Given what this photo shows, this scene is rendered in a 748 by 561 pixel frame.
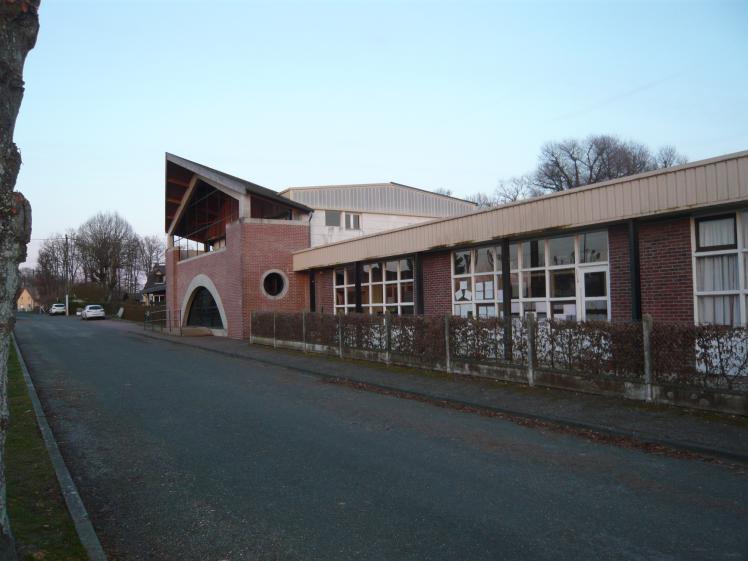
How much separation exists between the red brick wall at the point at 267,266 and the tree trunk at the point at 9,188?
2157 cm

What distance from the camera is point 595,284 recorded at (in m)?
12.1

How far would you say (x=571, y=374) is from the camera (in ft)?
32.2

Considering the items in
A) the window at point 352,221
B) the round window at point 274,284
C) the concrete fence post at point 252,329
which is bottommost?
the concrete fence post at point 252,329

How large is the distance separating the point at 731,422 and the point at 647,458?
6.23ft

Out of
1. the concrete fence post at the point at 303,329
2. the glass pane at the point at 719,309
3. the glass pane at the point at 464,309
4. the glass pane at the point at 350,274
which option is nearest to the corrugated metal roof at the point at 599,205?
the glass pane at the point at 719,309

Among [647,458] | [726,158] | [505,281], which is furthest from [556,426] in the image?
[505,281]

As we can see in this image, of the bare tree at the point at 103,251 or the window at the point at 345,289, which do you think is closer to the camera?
the window at the point at 345,289

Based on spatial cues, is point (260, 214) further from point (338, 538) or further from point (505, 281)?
point (338, 538)

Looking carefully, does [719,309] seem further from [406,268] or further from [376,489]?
[406,268]

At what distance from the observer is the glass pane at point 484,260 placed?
49.1 ft

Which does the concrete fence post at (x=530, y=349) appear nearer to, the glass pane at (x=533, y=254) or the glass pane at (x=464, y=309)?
the glass pane at (x=533, y=254)

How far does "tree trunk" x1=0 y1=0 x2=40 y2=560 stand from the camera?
119 inches

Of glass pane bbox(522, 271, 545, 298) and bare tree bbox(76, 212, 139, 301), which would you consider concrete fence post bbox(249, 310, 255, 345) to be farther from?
bare tree bbox(76, 212, 139, 301)

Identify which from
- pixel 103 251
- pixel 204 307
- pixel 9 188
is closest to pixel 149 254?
pixel 103 251
